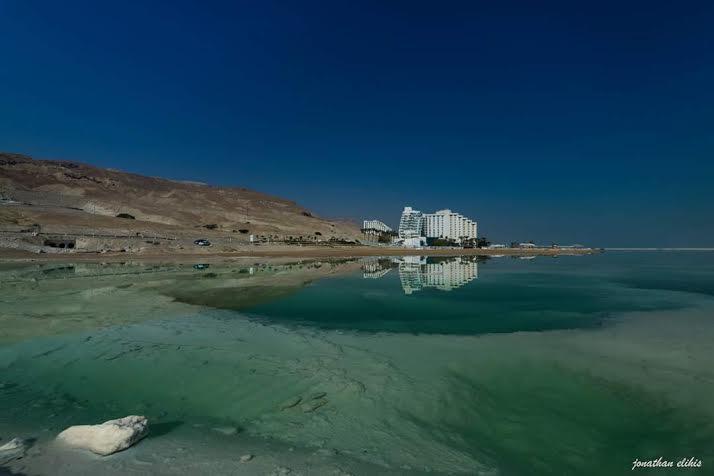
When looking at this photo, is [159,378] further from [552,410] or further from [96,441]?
[552,410]

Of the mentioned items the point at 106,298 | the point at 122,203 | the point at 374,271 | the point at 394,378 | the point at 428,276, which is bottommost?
the point at 394,378

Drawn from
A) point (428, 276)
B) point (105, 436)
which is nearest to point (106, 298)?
point (105, 436)

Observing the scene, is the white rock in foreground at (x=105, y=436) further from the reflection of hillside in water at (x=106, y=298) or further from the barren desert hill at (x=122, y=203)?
the barren desert hill at (x=122, y=203)

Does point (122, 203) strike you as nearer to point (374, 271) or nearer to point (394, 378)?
point (374, 271)

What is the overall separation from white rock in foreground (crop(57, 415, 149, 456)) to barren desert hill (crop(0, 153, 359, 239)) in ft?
231

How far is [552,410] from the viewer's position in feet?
23.1

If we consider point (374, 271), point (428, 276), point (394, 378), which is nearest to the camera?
point (394, 378)

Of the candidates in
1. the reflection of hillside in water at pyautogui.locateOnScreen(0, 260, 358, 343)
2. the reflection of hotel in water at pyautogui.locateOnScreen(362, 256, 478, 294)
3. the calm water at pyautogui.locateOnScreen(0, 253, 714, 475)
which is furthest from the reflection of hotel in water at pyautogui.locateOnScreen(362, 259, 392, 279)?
the calm water at pyautogui.locateOnScreen(0, 253, 714, 475)

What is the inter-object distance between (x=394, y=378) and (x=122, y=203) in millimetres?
133249

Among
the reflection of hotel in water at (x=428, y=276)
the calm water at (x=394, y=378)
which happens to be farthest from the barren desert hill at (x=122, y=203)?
the calm water at (x=394, y=378)

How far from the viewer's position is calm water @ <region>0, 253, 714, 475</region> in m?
5.93

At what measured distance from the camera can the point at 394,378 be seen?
8547mm

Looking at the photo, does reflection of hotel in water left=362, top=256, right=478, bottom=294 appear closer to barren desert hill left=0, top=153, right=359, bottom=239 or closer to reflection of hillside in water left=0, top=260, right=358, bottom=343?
reflection of hillside in water left=0, top=260, right=358, bottom=343

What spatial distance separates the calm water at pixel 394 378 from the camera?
5926 mm
